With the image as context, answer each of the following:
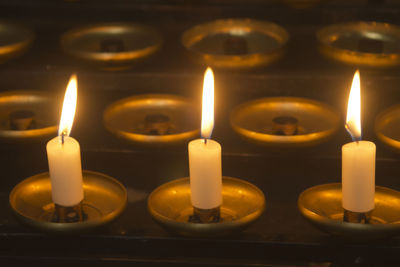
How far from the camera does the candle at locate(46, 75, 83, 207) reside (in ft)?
4.26

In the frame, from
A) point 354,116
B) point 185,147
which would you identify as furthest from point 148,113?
point 354,116

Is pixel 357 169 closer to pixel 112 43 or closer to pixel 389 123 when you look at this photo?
pixel 389 123

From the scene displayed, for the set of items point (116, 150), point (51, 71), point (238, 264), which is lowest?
point (238, 264)

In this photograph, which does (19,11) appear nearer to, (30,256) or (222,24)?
(222,24)

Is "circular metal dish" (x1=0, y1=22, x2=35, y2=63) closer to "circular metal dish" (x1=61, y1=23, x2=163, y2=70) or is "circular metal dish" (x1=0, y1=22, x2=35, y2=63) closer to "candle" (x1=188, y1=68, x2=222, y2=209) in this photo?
"circular metal dish" (x1=61, y1=23, x2=163, y2=70)

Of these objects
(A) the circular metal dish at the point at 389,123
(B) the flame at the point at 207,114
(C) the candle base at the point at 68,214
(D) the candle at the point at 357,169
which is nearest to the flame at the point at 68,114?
(C) the candle base at the point at 68,214

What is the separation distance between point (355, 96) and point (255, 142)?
12.9 inches

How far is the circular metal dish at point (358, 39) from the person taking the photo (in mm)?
1814

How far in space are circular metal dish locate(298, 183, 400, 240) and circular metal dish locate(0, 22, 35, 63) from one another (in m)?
0.89

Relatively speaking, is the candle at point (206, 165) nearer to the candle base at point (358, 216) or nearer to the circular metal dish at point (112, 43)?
the candle base at point (358, 216)

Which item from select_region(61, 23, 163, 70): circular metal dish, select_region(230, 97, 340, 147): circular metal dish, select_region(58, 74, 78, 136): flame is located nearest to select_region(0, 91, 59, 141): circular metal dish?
select_region(61, 23, 163, 70): circular metal dish

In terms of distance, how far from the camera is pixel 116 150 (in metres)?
1.71

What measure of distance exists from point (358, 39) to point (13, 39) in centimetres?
99

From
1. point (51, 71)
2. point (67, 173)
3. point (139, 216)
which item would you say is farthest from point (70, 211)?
point (51, 71)
